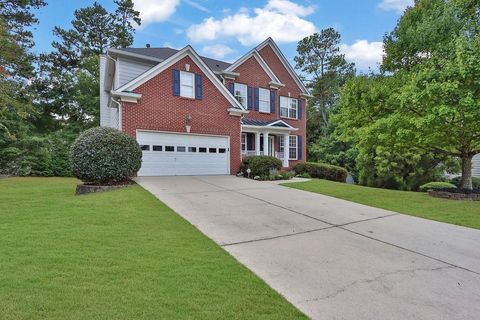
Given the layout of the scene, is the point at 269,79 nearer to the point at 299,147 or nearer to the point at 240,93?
the point at 240,93

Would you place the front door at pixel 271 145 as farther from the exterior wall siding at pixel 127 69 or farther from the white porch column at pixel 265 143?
the exterior wall siding at pixel 127 69

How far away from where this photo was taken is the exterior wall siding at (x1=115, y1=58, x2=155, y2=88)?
628 inches

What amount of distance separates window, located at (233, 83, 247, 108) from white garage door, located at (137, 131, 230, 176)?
439cm

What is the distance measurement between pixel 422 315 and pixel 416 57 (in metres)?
10.9

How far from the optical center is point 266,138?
19797 mm

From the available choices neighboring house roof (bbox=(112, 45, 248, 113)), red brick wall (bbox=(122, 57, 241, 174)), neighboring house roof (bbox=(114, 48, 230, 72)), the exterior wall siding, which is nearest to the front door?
red brick wall (bbox=(122, 57, 241, 174))

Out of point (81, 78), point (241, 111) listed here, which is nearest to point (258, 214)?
point (241, 111)

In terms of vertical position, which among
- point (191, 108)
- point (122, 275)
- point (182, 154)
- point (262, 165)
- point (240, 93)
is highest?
point (240, 93)

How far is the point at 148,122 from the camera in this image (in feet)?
45.8

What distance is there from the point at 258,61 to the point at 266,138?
5.46 metres

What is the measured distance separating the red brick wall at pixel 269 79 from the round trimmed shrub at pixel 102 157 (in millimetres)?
10097

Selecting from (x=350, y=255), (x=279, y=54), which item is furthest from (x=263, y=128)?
(x=350, y=255)

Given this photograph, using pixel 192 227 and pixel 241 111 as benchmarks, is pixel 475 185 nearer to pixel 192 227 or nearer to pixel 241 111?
pixel 241 111

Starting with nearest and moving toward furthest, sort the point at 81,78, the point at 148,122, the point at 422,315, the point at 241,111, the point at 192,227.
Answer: the point at 422,315 < the point at 192,227 < the point at 148,122 < the point at 241,111 < the point at 81,78
